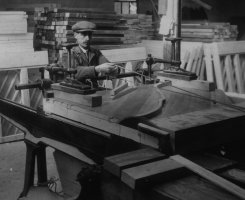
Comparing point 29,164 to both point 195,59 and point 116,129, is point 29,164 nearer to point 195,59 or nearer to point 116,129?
point 116,129

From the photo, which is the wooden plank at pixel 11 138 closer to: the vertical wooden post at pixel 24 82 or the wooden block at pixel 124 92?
the vertical wooden post at pixel 24 82

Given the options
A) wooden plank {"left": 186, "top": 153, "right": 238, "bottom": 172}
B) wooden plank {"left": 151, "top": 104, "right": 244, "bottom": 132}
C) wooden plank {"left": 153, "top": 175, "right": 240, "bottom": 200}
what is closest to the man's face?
wooden plank {"left": 151, "top": 104, "right": 244, "bottom": 132}

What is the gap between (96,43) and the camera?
27.9 ft

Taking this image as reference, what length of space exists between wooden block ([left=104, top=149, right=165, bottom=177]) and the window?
8.07 meters

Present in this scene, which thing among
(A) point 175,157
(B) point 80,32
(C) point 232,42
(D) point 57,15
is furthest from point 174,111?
(C) point 232,42

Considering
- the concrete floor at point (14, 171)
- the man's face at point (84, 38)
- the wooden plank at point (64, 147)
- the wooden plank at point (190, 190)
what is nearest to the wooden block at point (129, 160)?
the wooden plank at point (190, 190)

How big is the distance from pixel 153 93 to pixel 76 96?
2.39 ft

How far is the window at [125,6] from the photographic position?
10391mm

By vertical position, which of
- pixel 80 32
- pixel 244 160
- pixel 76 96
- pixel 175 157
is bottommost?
pixel 244 160

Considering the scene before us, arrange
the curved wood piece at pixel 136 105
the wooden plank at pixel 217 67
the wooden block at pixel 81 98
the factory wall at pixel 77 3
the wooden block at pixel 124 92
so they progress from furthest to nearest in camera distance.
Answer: the factory wall at pixel 77 3
the wooden plank at pixel 217 67
the wooden block at pixel 124 92
the wooden block at pixel 81 98
the curved wood piece at pixel 136 105

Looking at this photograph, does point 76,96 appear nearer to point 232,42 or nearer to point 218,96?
point 218,96

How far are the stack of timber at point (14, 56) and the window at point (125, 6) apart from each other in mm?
3436

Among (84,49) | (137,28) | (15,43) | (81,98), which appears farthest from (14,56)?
(81,98)

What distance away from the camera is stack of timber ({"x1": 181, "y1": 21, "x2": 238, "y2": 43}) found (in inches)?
348
